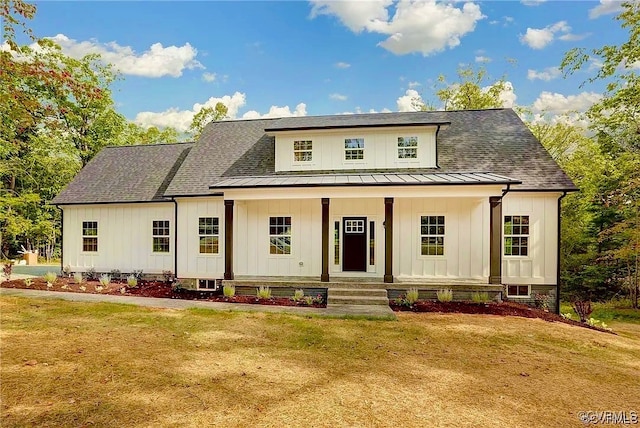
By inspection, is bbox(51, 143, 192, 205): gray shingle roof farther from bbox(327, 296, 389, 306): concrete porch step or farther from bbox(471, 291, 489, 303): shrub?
bbox(471, 291, 489, 303): shrub

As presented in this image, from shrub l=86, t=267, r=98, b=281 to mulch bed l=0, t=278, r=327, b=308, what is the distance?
3.33 feet

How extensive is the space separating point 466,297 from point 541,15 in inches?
567

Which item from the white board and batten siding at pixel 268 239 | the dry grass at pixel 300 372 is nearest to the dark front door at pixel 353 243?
the white board and batten siding at pixel 268 239

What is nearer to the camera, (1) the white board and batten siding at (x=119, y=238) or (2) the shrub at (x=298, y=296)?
(2) the shrub at (x=298, y=296)

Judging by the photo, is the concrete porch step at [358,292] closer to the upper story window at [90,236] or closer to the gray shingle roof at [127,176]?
the gray shingle roof at [127,176]

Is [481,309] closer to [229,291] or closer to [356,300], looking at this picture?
[356,300]

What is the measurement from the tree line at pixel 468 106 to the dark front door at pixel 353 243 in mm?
8432

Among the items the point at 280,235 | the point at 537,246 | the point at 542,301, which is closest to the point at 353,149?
the point at 280,235

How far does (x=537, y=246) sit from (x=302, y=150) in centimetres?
934

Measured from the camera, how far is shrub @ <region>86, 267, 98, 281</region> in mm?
14305

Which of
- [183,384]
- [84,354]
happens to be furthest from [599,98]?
[84,354]

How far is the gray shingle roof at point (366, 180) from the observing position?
10602 millimetres

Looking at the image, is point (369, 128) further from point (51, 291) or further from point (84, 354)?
point (51, 291)

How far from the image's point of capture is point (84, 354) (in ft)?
18.4
